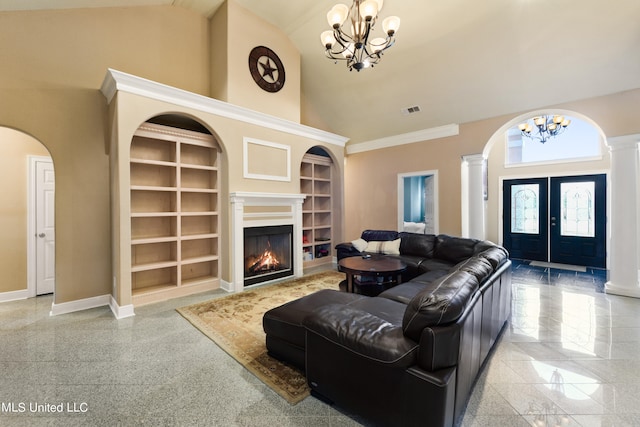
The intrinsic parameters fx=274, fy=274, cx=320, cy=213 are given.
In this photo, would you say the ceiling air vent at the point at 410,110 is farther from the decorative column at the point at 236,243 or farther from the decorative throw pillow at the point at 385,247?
the decorative column at the point at 236,243

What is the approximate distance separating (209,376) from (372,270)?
6.90 feet

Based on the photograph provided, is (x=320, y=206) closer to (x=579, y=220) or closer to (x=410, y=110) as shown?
(x=410, y=110)

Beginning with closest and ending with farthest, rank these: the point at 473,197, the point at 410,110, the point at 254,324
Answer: the point at 254,324 → the point at 473,197 → the point at 410,110

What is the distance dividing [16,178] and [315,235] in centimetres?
495

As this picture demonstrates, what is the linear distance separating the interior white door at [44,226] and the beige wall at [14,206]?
0.13 metres

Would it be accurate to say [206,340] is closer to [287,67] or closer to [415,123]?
[287,67]

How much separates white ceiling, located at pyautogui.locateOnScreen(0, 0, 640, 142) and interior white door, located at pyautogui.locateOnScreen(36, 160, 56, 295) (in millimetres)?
2028

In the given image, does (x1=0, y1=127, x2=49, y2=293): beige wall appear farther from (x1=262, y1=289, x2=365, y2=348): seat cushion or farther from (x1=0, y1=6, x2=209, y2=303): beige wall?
(x1=262, y1=289, x2=365, y2=348): seat cushion

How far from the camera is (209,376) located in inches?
82.8

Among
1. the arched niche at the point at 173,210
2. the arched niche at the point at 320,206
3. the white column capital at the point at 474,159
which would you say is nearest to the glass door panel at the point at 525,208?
the white column capital at the point at 474,159

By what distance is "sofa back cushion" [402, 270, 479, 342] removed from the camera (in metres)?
1.41

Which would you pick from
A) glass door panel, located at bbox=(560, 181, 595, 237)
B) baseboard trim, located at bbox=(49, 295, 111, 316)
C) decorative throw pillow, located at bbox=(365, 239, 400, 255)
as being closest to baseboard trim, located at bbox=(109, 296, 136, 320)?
baseboard trim, located at bbox=(49, 295, 111, 316)

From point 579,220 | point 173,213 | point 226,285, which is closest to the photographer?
point 173,213

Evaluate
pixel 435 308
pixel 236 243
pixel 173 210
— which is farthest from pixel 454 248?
pixel 173 210
